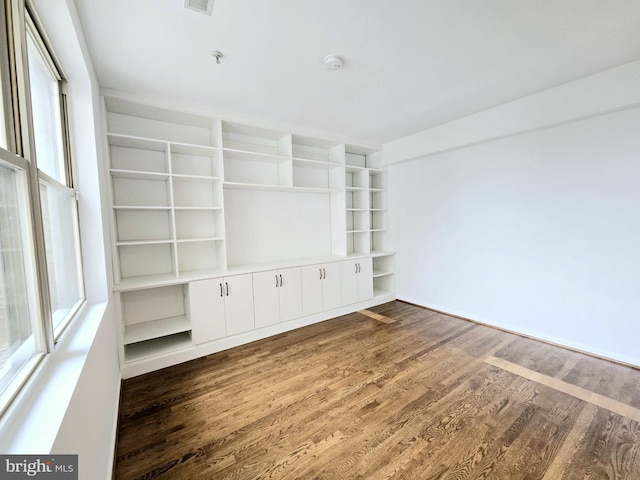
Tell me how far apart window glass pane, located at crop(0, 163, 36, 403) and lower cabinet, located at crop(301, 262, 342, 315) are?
9.07 feet

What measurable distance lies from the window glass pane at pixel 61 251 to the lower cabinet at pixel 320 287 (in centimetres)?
234

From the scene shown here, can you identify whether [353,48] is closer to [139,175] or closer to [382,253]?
[139,175]

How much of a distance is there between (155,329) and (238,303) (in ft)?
2.85

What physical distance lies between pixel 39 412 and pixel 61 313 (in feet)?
2.98

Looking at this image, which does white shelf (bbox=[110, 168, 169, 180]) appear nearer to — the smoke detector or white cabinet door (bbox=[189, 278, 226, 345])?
white cabinet door (bbox=[189, 278, 226, 345])

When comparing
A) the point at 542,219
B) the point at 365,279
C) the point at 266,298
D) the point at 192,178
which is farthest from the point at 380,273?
the point at 192,178

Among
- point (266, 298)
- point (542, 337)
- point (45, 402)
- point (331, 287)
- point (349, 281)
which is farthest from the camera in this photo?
point (349, 281)

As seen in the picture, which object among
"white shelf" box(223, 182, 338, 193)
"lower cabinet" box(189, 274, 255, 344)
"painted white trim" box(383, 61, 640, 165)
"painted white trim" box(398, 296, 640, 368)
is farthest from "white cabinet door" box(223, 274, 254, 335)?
"painted white trim" box(383, 61, 640, 165)

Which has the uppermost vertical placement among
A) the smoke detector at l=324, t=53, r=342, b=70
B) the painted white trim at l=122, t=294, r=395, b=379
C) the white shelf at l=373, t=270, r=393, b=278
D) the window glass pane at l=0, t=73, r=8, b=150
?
the smoke detector at l=324, t=53, r=342, b=70

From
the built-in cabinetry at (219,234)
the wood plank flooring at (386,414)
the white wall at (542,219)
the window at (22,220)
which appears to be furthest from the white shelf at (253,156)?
the wood plank flooring at (386,414)

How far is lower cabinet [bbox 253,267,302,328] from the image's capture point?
3297mm

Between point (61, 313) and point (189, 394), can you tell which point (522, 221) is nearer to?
point (189, 394)

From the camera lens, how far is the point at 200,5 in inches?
63.2

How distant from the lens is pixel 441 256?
13.6 feet
